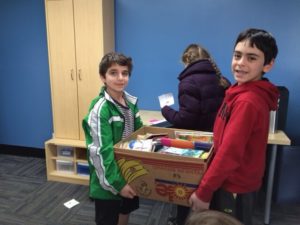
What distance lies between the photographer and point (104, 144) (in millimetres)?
1420

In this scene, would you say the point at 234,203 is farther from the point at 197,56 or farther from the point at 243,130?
the point at 197,56

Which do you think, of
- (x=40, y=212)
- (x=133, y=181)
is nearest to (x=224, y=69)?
(x=133, y=181)

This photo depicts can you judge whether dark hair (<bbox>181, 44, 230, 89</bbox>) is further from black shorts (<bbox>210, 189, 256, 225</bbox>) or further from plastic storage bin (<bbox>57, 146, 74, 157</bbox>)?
plastic storage bin (<bbox>57, 146, 74, 157</bbox>)

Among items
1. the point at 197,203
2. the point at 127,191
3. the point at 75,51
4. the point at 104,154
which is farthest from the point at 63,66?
the point at 197,203

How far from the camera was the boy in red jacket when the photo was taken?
3.88 ft

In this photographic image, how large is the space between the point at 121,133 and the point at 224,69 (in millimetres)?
1738

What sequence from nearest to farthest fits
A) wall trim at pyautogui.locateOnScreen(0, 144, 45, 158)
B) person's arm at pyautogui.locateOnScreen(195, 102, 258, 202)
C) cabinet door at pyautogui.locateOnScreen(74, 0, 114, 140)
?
person's arm at pyautogui.locateOnScreen(195, 102, 258, 202) → cabinet door at pyautogui.locateOnScreen(74, 0, 114, 140) → wall trim at pyautogui.locateOnScreen(0, 144, 45, 158)

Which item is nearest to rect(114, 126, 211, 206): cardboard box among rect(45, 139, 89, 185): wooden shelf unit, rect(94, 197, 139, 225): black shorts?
rect(94, 197, 139, 225): black shorts

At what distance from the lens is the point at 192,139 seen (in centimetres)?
155

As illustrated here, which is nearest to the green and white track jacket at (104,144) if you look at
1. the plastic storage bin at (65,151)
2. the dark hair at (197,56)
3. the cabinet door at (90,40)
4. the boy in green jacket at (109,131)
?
the boy in green jacket at (109,131)

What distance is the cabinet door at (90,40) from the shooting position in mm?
2758

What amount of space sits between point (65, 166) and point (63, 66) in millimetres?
1120

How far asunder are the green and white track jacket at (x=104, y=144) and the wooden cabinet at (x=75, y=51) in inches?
55.5

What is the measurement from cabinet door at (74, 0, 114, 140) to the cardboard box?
5.28 feet
